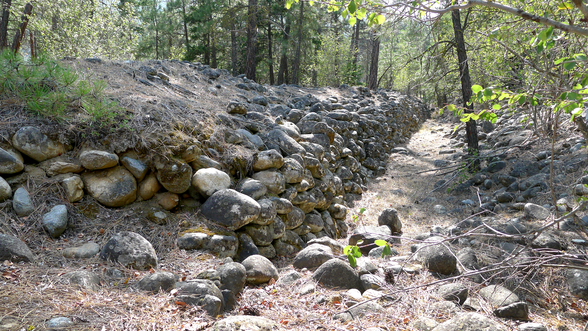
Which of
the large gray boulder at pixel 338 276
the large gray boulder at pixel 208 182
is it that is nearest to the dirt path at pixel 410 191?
the large gray boulder at pixel 338 276

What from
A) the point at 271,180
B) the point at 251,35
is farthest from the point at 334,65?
the point at 271,180

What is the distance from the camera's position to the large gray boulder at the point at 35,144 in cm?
298

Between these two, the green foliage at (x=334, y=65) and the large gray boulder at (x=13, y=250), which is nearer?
the large gray boulder at (x=13, y=250)

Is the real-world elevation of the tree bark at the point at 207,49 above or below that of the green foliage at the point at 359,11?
above

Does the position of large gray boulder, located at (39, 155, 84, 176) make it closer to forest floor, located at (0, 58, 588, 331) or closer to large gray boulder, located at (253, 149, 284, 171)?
forest floor, located at (0, 58, 588, 331)

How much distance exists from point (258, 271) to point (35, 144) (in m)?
2.25

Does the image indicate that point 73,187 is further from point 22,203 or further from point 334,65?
point 334,65

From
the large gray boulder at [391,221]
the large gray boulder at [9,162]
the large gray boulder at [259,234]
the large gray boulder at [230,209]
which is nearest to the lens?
the large gray boulder at [9,162]

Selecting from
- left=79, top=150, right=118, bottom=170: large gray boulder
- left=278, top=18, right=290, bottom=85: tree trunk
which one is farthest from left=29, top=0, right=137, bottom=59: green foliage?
left=79, top=150, right=118, bottom=170: large gray boulder

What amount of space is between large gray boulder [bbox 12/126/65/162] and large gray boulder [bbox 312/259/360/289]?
8.50ft

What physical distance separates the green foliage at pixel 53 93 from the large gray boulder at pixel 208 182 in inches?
38.3

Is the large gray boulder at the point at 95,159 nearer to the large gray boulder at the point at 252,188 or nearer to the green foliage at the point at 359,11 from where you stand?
the large gray boulder at the point at 252,188

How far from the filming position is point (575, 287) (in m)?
2.88

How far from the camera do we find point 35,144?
9.93 ft
